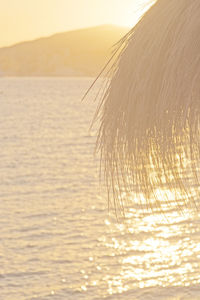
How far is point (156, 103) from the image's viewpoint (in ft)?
9.96

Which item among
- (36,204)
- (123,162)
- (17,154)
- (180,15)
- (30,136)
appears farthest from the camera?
(30,136)

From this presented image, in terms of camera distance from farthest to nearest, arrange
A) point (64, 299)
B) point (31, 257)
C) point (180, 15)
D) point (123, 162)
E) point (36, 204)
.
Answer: point (36, 204) < point (31, 257) < point (64, 299) < point (123, 162) < point (180, 15)

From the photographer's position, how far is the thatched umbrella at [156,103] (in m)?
2.85

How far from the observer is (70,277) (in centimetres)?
1462

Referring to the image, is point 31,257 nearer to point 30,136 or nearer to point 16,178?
point 16,178

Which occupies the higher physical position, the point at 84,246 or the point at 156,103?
the point at 156,103

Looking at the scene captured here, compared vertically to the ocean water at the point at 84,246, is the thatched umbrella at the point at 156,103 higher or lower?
higher

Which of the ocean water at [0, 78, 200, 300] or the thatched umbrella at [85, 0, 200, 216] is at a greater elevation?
the thatched umbrella at [85, 0, 200, 216]

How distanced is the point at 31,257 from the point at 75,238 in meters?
2.00

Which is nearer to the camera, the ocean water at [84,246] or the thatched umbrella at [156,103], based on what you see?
the thatched umbrella at [156,103]

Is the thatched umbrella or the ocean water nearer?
the thatched umbrella

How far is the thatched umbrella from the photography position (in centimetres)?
285

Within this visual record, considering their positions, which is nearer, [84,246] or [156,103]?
[156,103]

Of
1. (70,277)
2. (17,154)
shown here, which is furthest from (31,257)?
(17,154)
